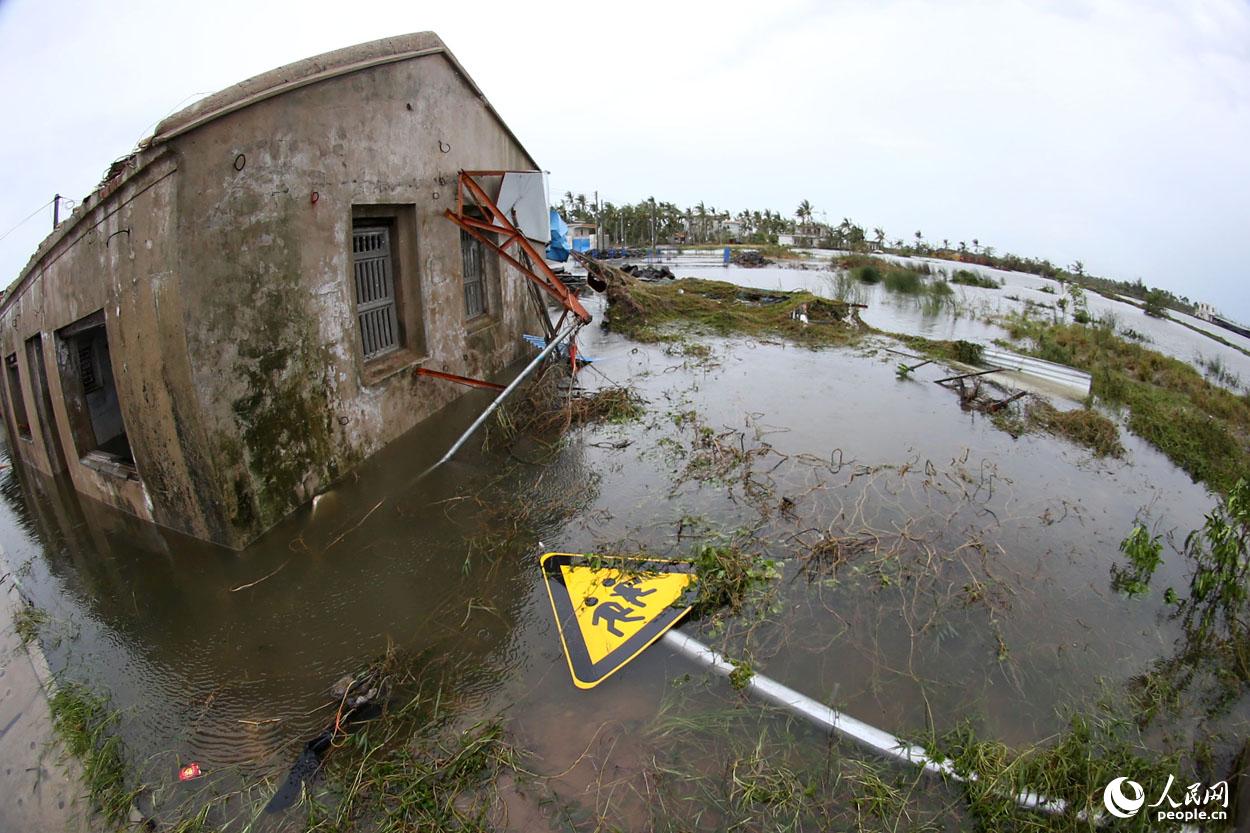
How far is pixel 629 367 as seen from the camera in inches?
450

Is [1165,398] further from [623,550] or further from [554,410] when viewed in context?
[623,550]

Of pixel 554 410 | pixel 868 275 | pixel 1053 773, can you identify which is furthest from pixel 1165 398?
pixel 868 275

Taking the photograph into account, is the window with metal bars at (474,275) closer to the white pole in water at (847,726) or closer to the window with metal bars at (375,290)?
the window with metal bars at (375,290)

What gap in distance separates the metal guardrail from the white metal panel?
8633 millimetres

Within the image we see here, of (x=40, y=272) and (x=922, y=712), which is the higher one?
(x=40, y=272)

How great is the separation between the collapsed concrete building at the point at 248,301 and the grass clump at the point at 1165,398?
9652mm

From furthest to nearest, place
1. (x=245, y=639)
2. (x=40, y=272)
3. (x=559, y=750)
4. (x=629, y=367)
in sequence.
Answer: (x=629, y=367) → (x=40, y=272) → (x=245, y=639) → (x=559, y=750)

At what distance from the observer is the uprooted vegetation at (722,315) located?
14.1 meters

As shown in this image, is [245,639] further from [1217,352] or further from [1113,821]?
[1217,352]

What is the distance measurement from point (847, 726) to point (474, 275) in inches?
347

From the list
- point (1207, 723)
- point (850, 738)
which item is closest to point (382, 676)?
point (850, 738)

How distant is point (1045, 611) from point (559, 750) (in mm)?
3656

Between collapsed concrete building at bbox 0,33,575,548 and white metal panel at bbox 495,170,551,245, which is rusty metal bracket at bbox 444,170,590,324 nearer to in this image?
white metal panel at bbox 495,170,551,245

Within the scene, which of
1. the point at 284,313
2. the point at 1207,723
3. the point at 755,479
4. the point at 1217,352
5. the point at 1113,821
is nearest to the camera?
the point at 1113,821
